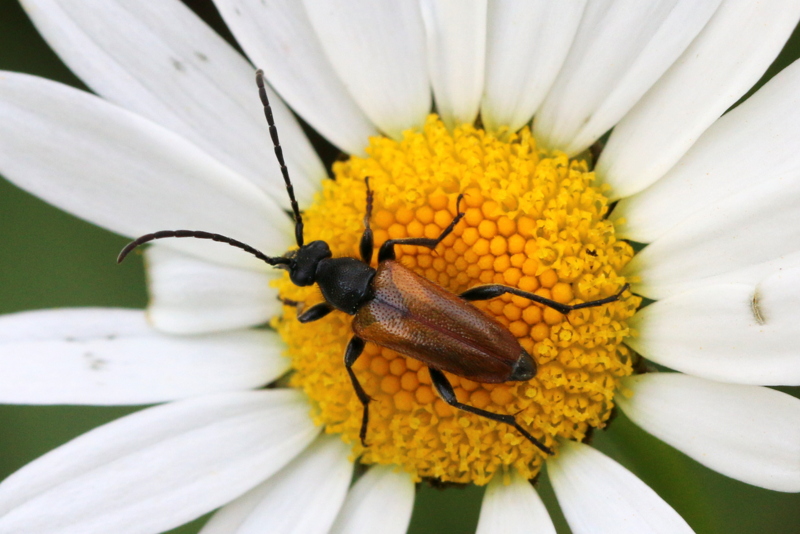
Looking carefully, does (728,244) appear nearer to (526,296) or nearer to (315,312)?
(526,296)

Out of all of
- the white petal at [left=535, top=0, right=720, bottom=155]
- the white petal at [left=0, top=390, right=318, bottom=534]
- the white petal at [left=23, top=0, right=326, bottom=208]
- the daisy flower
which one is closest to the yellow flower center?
the daisy flower

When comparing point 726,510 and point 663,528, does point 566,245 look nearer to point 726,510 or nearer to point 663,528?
point 663,528

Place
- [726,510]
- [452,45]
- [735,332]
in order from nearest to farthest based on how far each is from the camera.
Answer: [735,332], [452,45], [726,510]

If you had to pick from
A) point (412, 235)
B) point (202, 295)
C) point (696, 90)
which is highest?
point (202, 295)

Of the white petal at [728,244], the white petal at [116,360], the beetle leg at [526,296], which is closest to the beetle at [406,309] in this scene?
the beetle leg at [526,296]

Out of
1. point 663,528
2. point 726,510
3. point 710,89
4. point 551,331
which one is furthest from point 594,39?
point 726,510

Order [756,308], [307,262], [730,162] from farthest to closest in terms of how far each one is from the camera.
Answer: [307,262] < [730,162] < [756,308]

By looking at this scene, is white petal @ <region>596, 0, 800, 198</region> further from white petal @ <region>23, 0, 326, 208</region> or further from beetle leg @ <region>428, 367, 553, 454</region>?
white petal @ <region>23, 0, 326, 208</region>

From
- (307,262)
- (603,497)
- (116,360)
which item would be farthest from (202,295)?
(603,497)
